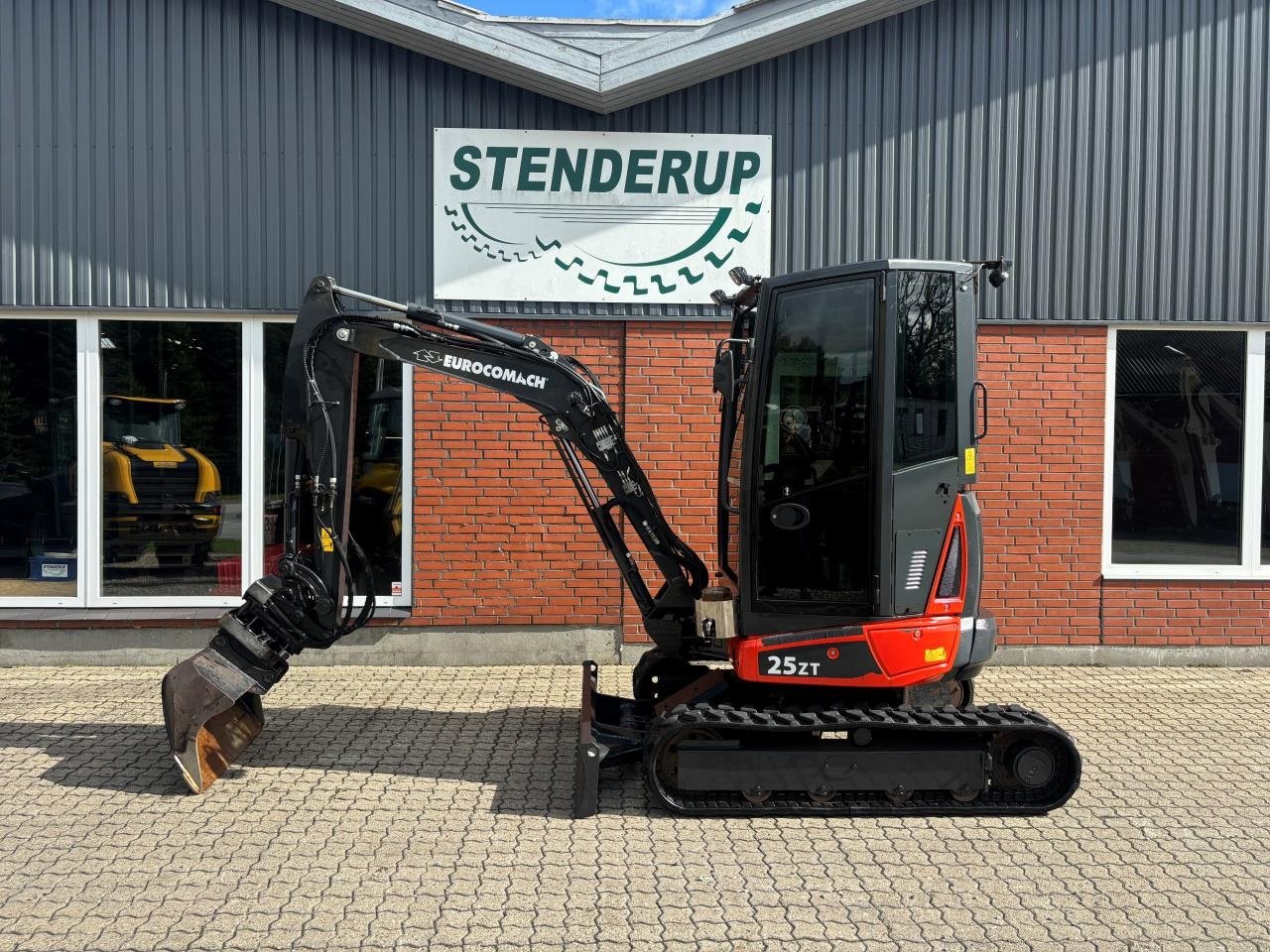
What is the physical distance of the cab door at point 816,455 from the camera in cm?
502

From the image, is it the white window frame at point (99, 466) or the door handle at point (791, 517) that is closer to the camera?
the door handle at point (791, 517)

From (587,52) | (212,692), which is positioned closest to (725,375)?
(212,692)

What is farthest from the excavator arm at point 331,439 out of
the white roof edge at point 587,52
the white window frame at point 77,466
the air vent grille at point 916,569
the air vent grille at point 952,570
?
the white window frame at point 77,466

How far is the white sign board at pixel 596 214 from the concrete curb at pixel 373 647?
8.67 ft

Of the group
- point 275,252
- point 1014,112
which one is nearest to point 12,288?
point 275,252

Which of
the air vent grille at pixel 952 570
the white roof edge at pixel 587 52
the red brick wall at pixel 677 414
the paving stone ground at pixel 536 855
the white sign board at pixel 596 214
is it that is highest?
the white roof edge at pixel 587 52

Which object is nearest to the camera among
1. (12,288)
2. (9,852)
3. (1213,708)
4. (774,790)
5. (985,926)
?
(985,926)

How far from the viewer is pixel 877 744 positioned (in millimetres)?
5043

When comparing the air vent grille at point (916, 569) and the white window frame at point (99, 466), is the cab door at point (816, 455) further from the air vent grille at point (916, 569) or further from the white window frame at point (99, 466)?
the white window frame at point (99, 466)

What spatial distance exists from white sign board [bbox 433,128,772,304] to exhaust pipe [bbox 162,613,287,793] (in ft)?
11.5

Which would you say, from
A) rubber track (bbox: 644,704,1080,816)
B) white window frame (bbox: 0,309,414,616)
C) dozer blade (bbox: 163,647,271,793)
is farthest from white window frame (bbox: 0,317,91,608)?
rubber track (bbox: 644,704,1080,816)

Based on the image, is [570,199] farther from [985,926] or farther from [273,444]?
[985,926]

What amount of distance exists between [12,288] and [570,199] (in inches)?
170

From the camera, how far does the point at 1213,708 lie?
279 inches
